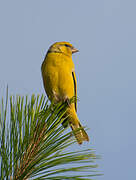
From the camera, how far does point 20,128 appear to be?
219 cm

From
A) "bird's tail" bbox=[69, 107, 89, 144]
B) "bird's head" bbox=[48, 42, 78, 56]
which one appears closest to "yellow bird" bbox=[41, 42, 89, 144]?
"bird's tail" bbox=[69, 107, 89, 144]

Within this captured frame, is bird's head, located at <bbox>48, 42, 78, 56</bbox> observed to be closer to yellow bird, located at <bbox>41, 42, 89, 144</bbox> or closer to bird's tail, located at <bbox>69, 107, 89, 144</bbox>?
yellow bird, located at <bbox>41, 42, 89, 144</bbox>

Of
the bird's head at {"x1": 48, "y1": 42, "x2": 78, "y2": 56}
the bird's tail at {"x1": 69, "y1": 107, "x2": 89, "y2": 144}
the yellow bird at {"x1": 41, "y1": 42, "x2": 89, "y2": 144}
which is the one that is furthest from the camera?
the bird's head at {"x1": 48, "y1": 42, "x2": 78, "y2": 56}

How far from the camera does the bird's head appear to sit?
5459mm

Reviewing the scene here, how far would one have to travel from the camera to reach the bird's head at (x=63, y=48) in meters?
5.46

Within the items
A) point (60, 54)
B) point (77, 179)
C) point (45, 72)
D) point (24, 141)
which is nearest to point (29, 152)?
point (24, 141)

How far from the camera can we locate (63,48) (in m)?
5.75

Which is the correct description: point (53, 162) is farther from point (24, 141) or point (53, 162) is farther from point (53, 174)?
point (24, 141)

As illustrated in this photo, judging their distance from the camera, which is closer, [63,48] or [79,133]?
[79,133]

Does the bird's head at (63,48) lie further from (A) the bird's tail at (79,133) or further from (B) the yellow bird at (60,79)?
(A) the bird's tail at (79,133)

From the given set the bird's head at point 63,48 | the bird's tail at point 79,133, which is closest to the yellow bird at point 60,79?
the bird's tail at point 79,133

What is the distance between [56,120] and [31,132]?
0.77 feet

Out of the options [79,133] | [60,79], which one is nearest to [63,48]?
[60,79]

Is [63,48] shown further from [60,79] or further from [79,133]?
[79,133]
